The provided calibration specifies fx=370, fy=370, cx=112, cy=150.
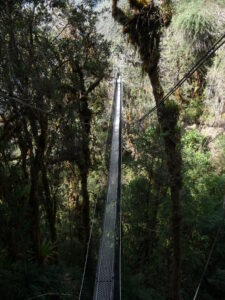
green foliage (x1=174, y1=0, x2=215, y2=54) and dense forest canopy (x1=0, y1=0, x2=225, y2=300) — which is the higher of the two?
green foliage (x1=174, y1=0, x2=215, y2=54)

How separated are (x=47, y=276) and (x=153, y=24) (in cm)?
318

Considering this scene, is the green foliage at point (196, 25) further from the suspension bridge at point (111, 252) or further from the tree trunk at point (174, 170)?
the suspension bridge at point (111, 252)

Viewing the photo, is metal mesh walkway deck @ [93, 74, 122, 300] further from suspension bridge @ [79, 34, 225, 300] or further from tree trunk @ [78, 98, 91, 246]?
tree trunk @ [78, 98, 91, 246]

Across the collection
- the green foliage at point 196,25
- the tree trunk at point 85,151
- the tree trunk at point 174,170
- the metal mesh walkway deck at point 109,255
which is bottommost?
the metal mesh walkway deck at point 109,255

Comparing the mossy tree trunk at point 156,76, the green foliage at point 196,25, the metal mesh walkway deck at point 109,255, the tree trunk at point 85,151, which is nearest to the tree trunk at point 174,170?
the mossy tree trunk at point 156,76

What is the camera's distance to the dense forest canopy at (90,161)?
4176mm

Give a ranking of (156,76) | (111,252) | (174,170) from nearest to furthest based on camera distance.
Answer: (111,252)
(174,170)
(156,76)

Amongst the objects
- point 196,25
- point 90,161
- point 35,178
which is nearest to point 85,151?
point 90,161

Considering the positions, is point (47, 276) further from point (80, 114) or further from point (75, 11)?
point (75, 11)

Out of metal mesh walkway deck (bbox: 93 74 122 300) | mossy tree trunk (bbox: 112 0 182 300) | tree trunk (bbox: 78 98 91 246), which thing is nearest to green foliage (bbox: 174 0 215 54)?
tree trunk (bbox: 78 98 91 246)

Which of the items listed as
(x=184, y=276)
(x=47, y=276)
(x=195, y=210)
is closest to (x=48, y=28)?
(x=47, y=276)

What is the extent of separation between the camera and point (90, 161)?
600cm

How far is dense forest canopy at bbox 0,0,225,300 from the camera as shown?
4.18 metres

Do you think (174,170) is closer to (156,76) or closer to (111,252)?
(156,76)
